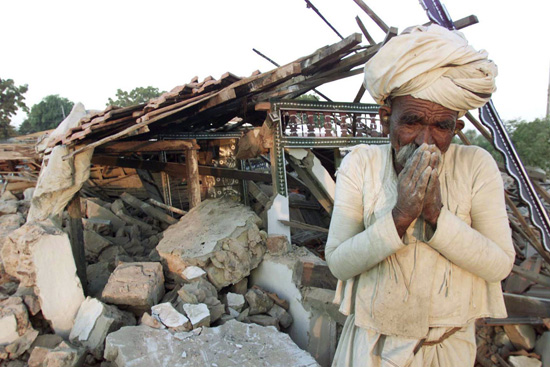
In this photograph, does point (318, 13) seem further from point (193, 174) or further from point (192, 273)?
point (192, 273)

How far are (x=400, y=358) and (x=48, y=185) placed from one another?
14.3ft

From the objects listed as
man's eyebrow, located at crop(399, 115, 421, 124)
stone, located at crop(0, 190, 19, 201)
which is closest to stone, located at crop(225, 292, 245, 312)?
man's eyebrow, located at crop(399, 115, 421, 124)

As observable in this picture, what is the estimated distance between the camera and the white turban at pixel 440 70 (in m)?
1.18

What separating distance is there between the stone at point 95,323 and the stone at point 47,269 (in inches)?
6.6

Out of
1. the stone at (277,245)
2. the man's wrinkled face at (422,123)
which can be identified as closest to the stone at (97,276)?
the stone at (277,245)

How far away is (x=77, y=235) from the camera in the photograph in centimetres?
516

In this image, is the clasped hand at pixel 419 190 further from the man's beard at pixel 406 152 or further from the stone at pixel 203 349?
the stone at pixel 203 349

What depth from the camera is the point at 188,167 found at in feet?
19.1

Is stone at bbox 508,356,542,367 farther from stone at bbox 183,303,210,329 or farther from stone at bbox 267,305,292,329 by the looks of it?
stone at bbox 183,303,210,329

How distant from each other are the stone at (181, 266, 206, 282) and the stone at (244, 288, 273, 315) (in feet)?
2.15

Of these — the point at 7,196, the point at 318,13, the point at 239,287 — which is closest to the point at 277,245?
the point at 239,287

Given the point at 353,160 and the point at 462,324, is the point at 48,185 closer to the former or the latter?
the point at 353,160

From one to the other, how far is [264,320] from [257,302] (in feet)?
0.85

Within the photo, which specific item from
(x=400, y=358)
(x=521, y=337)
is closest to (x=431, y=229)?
(x=400, y=358)
